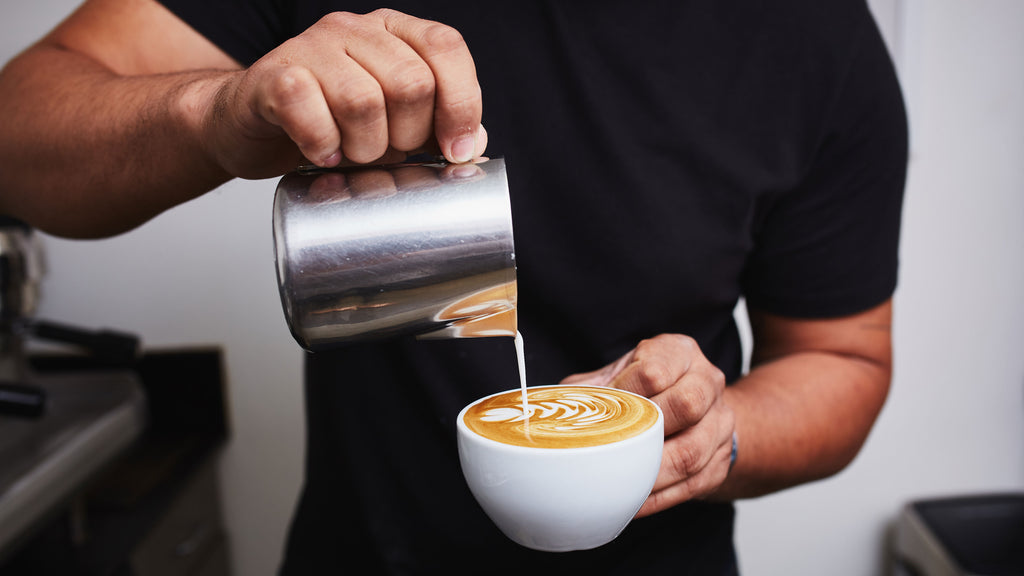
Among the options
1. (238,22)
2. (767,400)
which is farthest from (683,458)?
(238,22)

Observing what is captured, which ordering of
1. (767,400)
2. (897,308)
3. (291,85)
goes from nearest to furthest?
(291,85), (767,400), (897,308)

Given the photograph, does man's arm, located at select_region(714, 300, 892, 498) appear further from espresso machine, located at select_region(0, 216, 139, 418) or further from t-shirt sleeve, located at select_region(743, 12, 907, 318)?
espresso machine, located at select_region(0, 216, 139, 418)

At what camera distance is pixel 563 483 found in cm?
54

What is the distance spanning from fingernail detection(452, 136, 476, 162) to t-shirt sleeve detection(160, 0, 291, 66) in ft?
1.39

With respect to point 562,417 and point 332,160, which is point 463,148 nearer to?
point 332,160

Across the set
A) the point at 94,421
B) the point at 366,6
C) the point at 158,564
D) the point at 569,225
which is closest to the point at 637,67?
the point at 569,225

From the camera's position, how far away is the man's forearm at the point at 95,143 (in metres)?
0.61

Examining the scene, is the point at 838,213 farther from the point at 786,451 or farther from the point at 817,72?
the point at 786,451

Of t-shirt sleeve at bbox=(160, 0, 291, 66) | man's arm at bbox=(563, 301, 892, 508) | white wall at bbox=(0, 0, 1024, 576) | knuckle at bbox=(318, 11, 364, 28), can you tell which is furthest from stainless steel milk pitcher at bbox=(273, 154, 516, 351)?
white wall at bbox=(0, 0, 1024, 576)

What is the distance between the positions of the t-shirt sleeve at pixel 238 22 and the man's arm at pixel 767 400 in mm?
527

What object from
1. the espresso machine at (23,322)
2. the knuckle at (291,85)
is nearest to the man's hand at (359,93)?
the knuckle at (291,85)

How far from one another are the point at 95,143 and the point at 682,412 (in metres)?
0.60

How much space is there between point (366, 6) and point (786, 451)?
0.73 m

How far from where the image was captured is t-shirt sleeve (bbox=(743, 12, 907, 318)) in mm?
923
